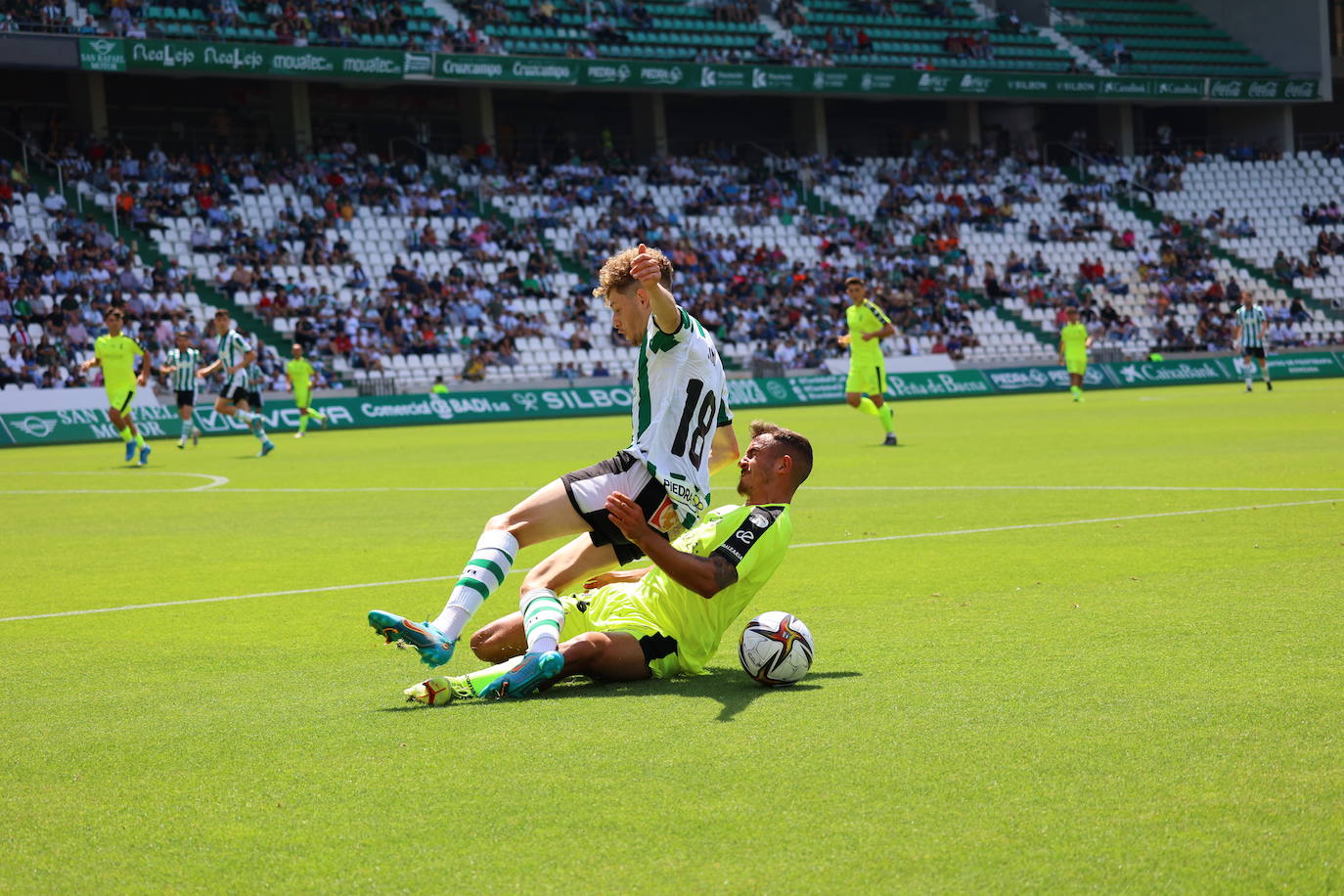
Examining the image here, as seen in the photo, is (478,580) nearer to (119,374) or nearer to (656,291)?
(656,291)

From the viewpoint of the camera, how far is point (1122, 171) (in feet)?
195

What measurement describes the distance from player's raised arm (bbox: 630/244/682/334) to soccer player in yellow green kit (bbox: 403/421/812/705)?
623 mm

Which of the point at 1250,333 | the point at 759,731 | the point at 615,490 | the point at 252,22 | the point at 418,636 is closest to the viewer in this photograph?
the point at 759,731

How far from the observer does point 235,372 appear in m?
27.3

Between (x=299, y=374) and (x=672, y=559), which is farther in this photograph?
(x=299, y=374)

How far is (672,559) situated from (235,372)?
22731 millimetres

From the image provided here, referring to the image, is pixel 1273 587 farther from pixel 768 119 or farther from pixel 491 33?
pixel 768 119

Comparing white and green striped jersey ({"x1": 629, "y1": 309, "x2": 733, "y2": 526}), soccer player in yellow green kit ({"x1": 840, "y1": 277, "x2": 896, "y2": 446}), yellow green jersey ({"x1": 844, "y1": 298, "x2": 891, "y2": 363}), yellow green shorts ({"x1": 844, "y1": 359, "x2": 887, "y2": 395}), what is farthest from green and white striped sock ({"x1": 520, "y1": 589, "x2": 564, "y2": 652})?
yellow green shorts ({"x1": 844, "y1": 359, "x2": 887, "y2": 395})

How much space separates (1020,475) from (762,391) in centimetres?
2472

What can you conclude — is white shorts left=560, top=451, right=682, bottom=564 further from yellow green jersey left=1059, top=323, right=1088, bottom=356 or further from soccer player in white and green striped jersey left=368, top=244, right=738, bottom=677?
yellow green jersey left=1059, top=323, right=1088, bottom=356

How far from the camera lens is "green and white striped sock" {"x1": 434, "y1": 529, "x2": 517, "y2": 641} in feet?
20.8

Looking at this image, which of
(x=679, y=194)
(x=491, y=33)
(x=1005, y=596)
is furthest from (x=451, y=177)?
(x=1005, y=596)

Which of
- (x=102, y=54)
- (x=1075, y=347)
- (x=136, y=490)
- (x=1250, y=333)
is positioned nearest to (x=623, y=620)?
(x=136, y=490)

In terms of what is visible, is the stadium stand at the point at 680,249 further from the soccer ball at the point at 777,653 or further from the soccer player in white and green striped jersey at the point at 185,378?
the soccer ball at the point at 777,653
